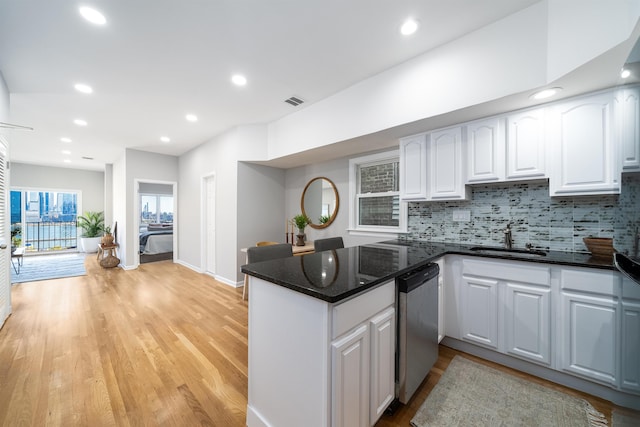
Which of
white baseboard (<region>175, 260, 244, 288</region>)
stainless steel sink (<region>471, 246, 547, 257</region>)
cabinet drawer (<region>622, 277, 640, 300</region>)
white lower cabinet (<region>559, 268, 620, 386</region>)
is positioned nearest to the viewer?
cabinet drawer (<region>622, 277, 640, 300</region>)

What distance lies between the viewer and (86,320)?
115 inches

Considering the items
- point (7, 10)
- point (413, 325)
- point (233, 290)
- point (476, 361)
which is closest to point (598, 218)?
point (476, 361)

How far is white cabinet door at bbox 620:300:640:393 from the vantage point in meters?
1.10

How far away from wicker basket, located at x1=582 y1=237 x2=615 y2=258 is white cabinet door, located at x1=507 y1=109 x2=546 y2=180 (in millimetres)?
602

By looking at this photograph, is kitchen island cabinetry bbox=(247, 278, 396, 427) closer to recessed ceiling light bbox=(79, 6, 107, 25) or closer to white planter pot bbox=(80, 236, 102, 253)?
recessed ceiling light bbox=(79, 6, 107, 25)

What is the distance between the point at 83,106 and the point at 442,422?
5190 millimetres

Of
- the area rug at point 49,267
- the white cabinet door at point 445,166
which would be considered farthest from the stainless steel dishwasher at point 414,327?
the area rug at point 49,267

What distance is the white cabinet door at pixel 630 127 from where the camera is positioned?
1.06 meters

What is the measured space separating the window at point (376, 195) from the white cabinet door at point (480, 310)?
1.10 metres

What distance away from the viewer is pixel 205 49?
2.22 metres

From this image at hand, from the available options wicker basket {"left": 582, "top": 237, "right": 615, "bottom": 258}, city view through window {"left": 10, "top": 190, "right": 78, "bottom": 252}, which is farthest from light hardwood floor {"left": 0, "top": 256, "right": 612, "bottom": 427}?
city view through window {"left": 10, "top": 190, "right": 78, "bottom": 252}

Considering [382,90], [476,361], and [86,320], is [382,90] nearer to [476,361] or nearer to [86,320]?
[476,361]

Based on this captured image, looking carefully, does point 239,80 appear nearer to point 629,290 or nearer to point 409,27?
point 409,27

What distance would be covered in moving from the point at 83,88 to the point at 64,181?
706cm
